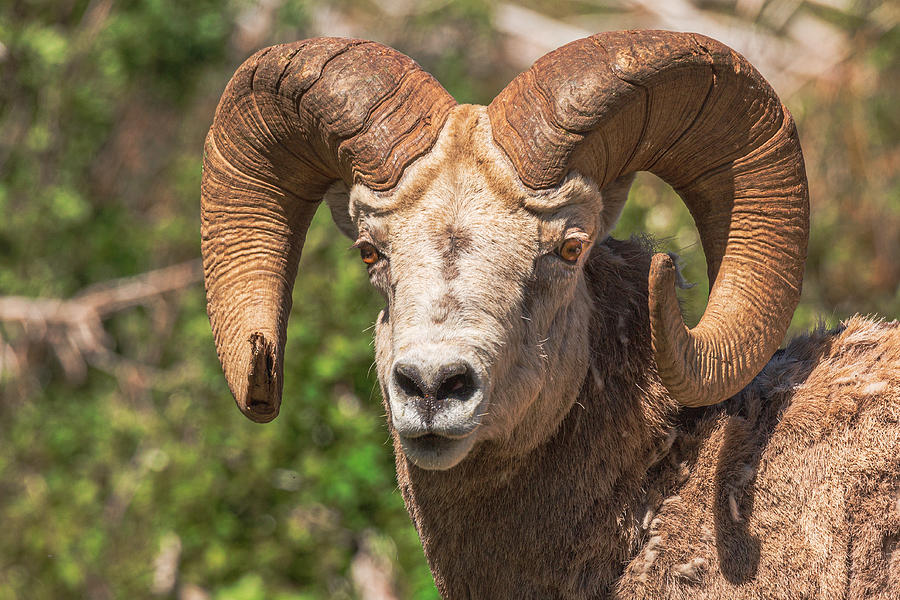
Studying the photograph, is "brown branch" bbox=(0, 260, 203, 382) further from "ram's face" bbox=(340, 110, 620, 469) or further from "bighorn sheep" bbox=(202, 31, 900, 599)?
"ram's face" bbox=(340, 110, 620, 469)

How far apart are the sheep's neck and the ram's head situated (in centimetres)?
16

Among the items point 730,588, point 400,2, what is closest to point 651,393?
point 730,588

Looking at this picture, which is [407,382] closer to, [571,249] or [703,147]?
[571,249]

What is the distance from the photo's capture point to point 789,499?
4.18 metres

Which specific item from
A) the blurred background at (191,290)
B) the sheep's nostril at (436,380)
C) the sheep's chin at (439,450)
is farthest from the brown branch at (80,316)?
the sheep's nostril at (436,380)

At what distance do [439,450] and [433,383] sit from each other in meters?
0.35

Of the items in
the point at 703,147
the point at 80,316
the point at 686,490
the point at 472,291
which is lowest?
the point at 80,316

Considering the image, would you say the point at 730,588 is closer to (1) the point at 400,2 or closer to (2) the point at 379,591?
(2) the point at 379,591

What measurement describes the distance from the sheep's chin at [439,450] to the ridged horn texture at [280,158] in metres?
0.96

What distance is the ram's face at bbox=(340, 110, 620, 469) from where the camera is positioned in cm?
386

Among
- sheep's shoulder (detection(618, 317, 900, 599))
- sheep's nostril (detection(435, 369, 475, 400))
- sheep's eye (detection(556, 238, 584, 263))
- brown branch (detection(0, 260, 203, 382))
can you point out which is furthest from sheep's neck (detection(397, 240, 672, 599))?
brown branch (detection(0, 260, 203, 382))

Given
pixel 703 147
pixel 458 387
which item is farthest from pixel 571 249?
pixel 458 387

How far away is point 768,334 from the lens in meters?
4.32

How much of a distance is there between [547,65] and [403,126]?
0.66 meters
